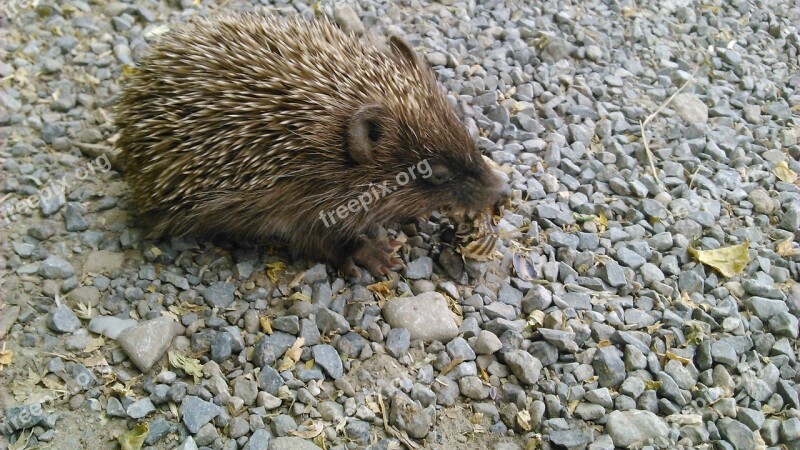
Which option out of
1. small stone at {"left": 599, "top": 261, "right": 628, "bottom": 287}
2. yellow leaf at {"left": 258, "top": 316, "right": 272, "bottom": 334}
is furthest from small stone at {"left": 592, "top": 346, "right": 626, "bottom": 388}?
yellow leaf at {"left": 258, "top": 316, "right": 272, "bottom": 334}

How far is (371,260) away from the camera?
4.68m

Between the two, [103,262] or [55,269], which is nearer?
[55,269]

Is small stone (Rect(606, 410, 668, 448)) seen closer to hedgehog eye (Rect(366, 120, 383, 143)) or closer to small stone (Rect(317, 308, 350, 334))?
small stone (Rect(317, 308, 350, 334))

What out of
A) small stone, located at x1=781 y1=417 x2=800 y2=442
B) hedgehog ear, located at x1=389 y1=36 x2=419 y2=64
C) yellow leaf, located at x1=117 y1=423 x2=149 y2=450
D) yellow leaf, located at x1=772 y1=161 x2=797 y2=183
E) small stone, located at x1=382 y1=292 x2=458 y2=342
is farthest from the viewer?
yellow leaf, located at x1=772 y1=161 x2=797 y2=183

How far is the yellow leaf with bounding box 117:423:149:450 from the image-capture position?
12.1 feet

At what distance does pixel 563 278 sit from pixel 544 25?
292 centimetres

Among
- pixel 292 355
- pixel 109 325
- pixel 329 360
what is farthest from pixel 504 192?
pixel 109 325

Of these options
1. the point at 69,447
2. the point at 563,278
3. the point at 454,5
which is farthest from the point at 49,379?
the point at 454,5

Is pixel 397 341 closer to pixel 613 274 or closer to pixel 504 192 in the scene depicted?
pixel 504 192

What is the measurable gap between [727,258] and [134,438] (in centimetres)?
390

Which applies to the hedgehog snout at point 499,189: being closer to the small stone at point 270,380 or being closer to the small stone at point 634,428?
the small stone at point 634,428

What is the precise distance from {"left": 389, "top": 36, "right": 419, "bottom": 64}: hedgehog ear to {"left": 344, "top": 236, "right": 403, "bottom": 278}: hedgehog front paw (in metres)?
1.22

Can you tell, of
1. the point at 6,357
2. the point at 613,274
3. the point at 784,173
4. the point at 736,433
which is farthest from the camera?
the point at 784,173

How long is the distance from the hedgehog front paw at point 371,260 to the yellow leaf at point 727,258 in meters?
2.06
